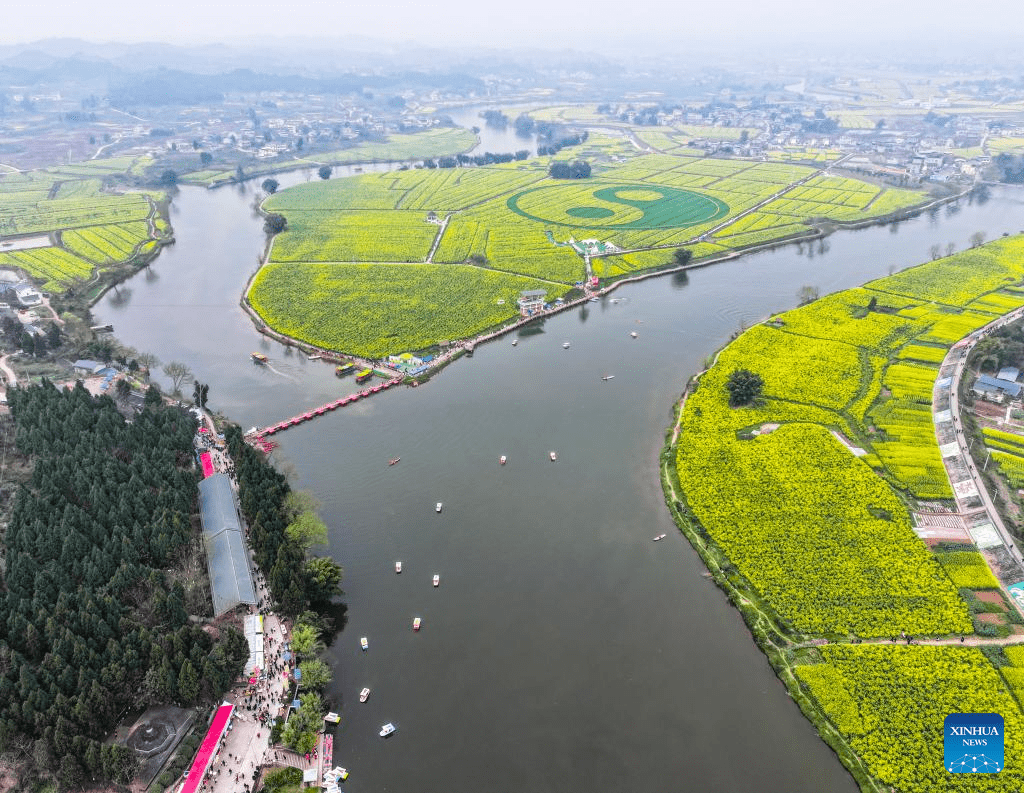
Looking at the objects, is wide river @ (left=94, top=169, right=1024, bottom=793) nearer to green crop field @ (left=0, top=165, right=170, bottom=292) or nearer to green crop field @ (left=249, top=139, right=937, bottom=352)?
green crop field @ (left=249, top=139, right=937, bottom=352)

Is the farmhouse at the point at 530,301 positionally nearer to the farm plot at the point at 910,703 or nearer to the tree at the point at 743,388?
Result: the tree at the point at 743,388

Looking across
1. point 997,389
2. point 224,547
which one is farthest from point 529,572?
point 997,389

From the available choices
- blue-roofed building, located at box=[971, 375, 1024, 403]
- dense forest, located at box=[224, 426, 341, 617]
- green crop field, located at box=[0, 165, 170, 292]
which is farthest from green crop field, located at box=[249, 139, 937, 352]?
blue-roofed building, located at box=[971, 375, 1024, 403]

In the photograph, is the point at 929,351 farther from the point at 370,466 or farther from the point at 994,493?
the point at 370,466

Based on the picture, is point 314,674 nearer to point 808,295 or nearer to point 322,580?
point 322,580

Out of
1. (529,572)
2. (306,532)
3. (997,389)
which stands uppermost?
(997,389)

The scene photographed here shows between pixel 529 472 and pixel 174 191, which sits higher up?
pixel 174 191

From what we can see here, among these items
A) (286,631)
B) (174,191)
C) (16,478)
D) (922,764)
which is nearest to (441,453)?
(286,631)
